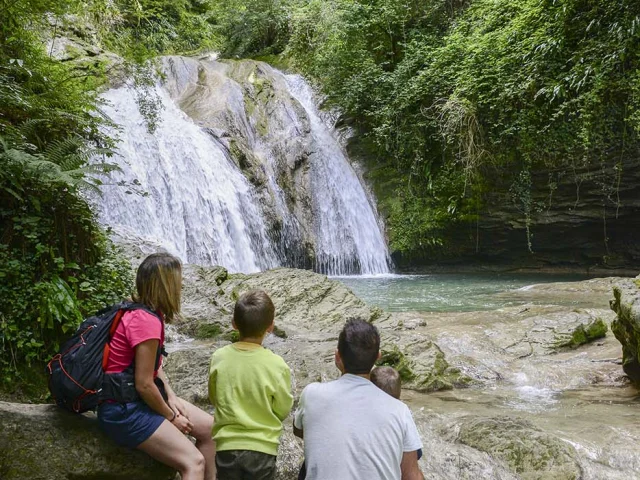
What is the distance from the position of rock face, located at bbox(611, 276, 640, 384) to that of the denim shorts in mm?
3972

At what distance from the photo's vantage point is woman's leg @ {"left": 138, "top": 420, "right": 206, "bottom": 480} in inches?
88.4

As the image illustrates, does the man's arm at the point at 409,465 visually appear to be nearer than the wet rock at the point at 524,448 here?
Yes

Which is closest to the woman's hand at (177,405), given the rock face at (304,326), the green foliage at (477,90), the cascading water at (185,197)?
the rock face at (304,326)

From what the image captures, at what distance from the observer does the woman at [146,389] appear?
2.20 m

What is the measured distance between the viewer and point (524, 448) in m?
2.89

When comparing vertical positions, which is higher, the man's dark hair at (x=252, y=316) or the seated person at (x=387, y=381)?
the man's dark hair at (x=252, y=316)

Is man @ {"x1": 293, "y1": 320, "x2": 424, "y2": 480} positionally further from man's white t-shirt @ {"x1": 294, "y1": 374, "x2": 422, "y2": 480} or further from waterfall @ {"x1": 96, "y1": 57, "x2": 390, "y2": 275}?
waterfall @ {"x1": 96, "y1": 57, "x2": 390, "y2": 275}

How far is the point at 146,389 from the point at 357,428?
939 millimetres

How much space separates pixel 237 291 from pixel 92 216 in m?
3.24

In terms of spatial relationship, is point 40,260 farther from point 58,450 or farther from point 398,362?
point 398,362

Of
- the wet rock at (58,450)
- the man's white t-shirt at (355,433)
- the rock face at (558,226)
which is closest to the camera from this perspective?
the man's white t-shirt at (355,433)

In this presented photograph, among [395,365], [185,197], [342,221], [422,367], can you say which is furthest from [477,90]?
[395,365]

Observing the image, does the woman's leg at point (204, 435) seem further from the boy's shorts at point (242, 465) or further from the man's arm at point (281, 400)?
A: the man's arm at point (281, 400)

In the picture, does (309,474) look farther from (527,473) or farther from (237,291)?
(237,291)
